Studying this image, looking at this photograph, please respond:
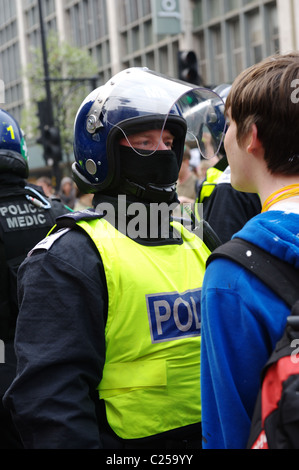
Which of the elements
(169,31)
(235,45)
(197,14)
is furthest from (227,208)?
(197,14)

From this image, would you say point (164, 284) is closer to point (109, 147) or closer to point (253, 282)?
point (109, 147)

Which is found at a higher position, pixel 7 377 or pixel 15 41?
pixel 15 41

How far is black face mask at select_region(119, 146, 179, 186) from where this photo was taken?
7.52 ft

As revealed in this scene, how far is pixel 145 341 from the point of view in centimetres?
201

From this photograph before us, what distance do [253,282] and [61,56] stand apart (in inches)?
1042

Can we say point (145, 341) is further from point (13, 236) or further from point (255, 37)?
point (255, 37)

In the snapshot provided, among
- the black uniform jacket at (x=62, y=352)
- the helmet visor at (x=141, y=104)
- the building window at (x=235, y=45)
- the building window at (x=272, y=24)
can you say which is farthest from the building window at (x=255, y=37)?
the black uniform jacket at (x=62, y=352)

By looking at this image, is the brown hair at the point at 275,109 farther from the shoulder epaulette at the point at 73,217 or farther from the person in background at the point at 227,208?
the person in background at the point at 227,208

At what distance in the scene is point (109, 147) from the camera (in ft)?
7.44

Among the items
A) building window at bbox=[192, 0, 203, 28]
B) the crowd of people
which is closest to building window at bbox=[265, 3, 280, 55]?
building window at bbox=[192, 0, 203, 28]

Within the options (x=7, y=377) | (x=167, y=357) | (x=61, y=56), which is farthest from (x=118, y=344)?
(x=61, y=56)

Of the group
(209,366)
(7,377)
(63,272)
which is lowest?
(7,377)

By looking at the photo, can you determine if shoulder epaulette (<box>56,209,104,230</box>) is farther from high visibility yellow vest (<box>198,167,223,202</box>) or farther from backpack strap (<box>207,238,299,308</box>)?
high visibility yellow vest (<box>198,167,223,202</box>)

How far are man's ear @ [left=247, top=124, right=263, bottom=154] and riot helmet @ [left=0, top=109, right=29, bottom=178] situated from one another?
2.16m
